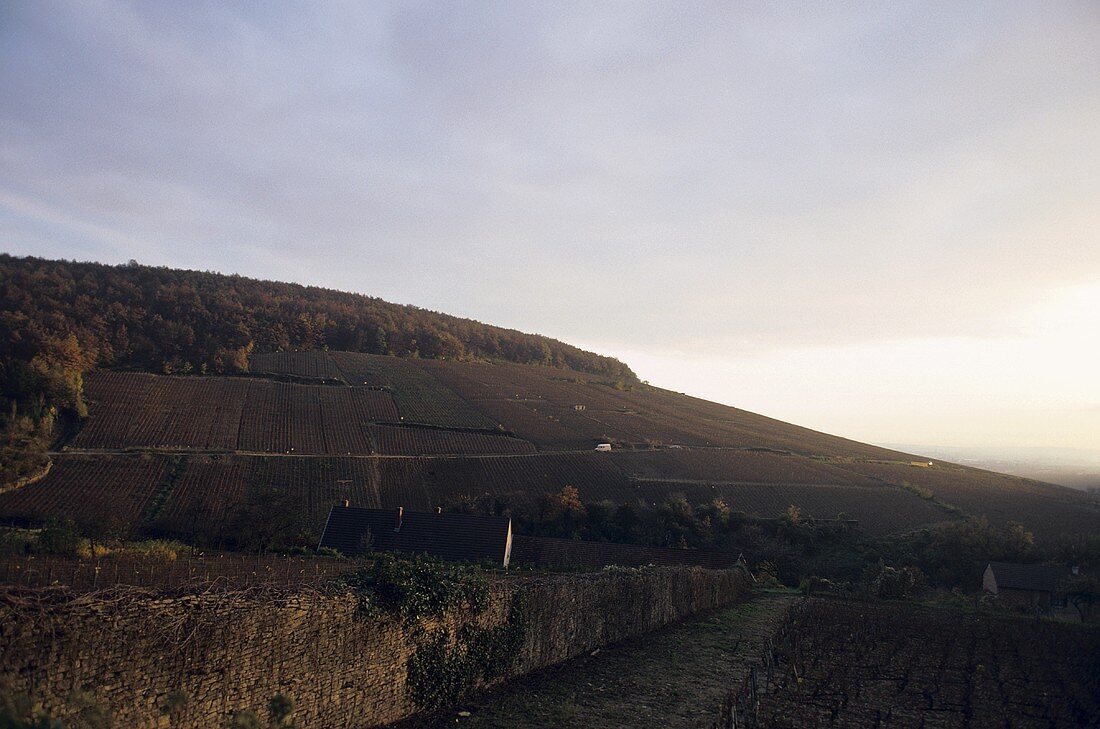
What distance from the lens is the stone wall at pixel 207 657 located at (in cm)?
610

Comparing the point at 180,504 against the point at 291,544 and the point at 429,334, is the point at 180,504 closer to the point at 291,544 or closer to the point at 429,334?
the point at 291,544

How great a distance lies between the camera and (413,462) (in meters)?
55.4

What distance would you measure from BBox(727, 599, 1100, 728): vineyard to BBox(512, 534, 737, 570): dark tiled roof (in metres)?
12.8

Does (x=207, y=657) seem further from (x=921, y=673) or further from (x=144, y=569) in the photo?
(x=144, y=569)

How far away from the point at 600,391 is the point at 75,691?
9356cm

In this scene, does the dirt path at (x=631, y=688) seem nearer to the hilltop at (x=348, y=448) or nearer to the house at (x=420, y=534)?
the house at (x=420, y=534)

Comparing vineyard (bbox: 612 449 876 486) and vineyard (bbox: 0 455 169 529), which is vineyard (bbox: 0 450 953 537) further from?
vineyard (bbox: 612 449 876 486)

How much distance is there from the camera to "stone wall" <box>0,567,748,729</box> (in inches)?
240

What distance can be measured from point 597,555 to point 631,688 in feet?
80.8

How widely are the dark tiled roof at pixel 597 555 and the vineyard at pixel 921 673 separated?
1279 cm

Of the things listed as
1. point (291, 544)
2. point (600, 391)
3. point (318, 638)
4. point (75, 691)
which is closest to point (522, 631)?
point (318, 638)

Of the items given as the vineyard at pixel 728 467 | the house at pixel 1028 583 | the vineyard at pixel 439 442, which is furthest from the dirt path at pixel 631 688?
the vineyard at pixel 728 467

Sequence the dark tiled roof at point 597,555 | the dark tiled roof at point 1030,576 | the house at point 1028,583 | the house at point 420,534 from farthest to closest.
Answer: the dark tiled roof at point 597,555 < the dark tiled roof at point 1030,576 < the house at point 420,534 < the house at point 1028,583

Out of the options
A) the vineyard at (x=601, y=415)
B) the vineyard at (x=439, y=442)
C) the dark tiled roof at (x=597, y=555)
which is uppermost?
the vineyard at (x=601, y=415)
